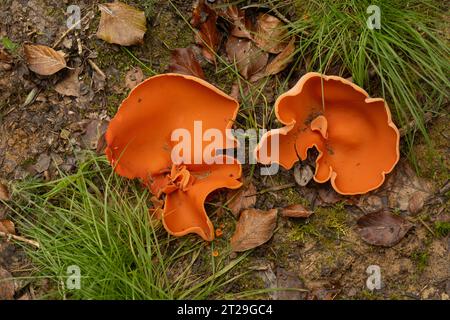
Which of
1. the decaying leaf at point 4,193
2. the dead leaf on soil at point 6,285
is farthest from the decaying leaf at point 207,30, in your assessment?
the dead leaf on soil at point 6,285

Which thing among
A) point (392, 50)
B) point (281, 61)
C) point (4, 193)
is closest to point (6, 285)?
point (4, 193)

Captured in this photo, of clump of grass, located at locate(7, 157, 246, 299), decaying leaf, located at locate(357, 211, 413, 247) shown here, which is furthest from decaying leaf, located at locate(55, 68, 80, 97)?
decaying leaf, located at locate(357, 211, 413, 247)

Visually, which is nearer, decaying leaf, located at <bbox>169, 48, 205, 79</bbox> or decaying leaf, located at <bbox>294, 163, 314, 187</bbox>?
decaying leaf, located at <bbox>294, 163, 314, 187</bbox>

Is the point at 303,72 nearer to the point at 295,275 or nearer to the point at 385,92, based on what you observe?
the point at 385,92

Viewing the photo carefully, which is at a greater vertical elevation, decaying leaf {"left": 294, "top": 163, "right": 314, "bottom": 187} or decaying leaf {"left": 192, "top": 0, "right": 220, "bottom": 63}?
decaying leaf {"left": 192, "top": 0, "right": 220, "bottom": 63}

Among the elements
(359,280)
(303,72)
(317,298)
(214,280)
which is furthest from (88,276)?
(303,72)

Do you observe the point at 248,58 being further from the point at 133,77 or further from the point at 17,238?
the point at 17,238

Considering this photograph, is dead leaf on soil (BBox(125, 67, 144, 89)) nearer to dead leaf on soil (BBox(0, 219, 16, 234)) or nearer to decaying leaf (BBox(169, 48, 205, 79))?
decaying leaf (BBox(169, 48, 205, 79))
